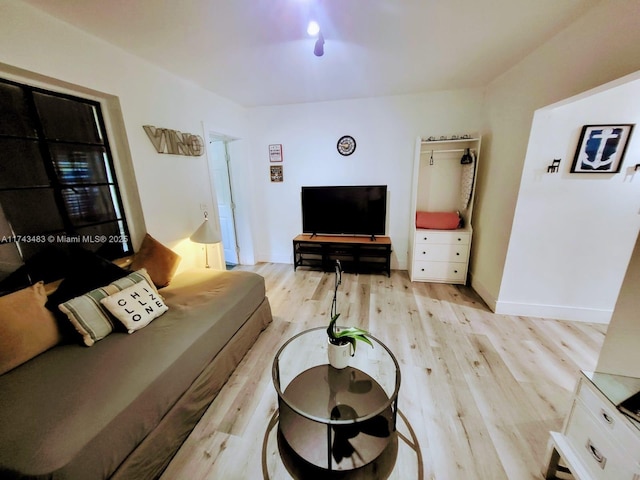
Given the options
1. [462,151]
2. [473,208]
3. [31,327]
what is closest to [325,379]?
[31,327]

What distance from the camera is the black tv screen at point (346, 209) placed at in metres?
3.47

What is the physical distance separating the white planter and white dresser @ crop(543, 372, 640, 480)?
101 centimetres

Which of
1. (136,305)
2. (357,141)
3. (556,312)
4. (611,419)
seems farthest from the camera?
(357,141)

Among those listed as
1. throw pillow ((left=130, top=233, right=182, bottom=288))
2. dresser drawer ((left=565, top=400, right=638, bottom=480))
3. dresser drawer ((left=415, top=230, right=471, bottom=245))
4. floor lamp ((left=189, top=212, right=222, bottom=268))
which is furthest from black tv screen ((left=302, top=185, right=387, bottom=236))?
dresser drawer ((left=565, top=400, right=638, bottom=480))

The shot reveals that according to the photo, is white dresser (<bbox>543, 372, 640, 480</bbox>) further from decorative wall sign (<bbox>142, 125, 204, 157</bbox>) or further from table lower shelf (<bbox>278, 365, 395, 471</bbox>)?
decorative wall sign (<bbox>142, 125, 204, 157</bbox>)

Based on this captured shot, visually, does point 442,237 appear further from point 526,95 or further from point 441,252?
point 526,95

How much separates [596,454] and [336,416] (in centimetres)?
105

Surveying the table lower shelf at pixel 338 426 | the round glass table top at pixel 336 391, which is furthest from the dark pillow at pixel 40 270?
the table lower shelf at pixel 338 426

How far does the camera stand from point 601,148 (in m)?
2.01

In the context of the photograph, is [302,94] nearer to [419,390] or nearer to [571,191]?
[571,191]

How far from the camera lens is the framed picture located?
1.96m

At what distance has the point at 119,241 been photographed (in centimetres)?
218

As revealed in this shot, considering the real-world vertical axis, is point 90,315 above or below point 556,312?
above

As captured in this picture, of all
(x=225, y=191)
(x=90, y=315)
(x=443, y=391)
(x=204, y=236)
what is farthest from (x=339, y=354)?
(x=225, y=191)
